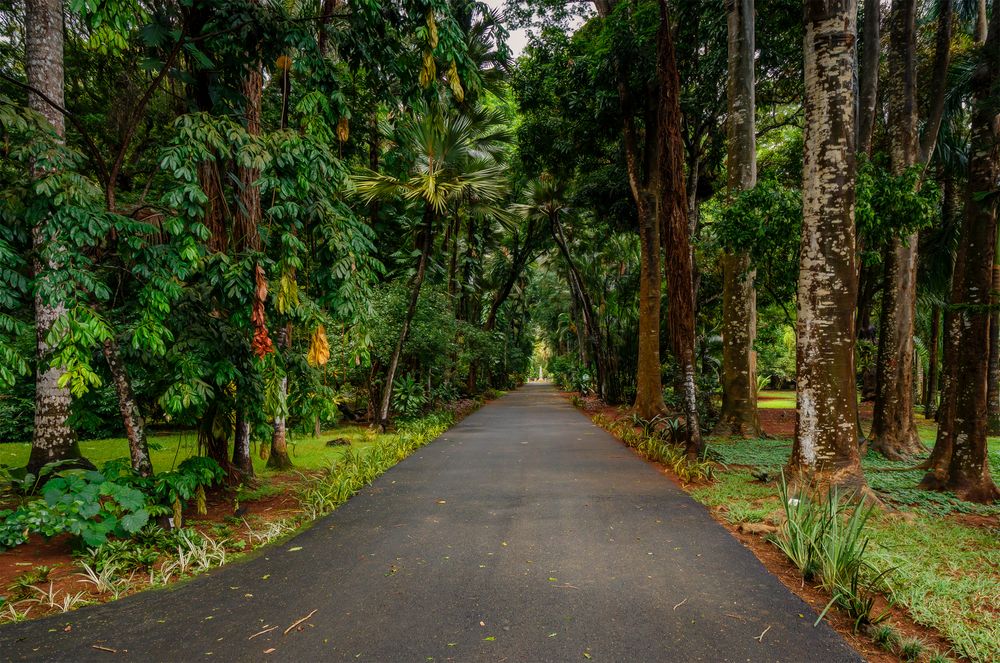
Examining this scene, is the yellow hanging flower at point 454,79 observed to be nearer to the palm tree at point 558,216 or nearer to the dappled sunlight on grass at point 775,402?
the palm tree at point 558,216

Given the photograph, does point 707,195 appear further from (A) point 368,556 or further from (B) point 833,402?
(A) point 368,556

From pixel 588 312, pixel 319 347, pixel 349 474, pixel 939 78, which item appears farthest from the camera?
pixel 588 312

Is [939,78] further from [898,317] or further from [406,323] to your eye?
[406,323]

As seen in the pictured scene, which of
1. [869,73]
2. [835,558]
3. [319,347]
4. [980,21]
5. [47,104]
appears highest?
[980,21]

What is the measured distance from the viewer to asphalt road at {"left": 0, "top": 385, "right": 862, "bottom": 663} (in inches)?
101

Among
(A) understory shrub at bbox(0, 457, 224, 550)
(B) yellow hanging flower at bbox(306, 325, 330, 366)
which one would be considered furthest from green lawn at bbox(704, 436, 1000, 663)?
(A) understory shrub at bbox(0, 457, 224, 550)

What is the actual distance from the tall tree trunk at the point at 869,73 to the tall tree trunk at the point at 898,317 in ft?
1.04

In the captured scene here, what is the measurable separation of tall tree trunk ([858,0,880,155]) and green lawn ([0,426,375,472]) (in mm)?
10165

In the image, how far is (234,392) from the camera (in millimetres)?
4742

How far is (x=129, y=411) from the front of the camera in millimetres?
4117

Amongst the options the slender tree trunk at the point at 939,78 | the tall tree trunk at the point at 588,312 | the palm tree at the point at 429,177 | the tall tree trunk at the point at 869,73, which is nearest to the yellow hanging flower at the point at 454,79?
the palm tree at the point at 429,177

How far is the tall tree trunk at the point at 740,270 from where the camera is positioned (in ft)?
27.7

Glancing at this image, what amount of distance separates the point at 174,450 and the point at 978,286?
12.6 m

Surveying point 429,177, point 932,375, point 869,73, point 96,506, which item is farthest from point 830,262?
point 932,375
